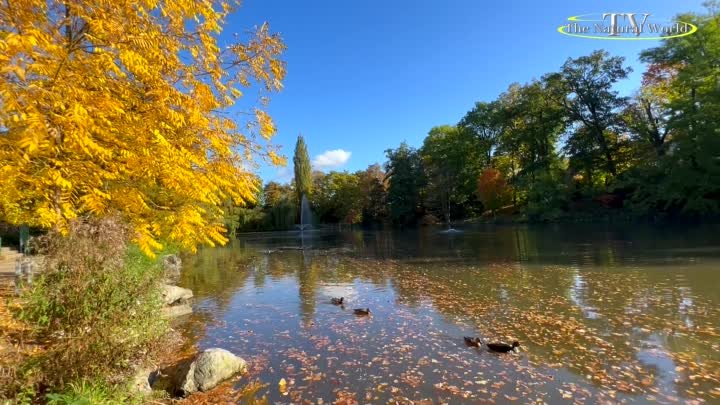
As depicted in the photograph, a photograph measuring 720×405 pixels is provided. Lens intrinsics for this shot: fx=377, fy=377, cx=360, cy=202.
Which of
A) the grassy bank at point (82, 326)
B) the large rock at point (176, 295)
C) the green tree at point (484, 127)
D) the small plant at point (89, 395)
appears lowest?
the large rock at point (176, 295)

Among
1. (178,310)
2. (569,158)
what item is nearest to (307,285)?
(178,310)

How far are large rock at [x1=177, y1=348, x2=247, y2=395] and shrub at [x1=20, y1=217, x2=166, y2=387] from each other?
1.32m

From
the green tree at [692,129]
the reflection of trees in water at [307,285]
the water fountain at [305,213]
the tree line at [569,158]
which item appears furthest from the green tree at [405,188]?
the reflection of trees in water at [307,285]

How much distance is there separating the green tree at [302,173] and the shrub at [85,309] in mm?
63449

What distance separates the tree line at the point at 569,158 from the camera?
85.5ft

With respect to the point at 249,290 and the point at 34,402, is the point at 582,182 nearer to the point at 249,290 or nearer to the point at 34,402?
the point at 249,290

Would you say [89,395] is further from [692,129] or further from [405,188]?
[405,188]

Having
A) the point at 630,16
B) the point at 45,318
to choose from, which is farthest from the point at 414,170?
the point at 45,318

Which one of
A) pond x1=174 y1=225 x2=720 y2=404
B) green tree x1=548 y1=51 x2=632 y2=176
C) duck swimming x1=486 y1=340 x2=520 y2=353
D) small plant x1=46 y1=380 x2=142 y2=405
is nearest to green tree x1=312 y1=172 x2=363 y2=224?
green tree x1=548 y1=51 x2=632 y2=176

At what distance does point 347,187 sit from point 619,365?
59.7 m

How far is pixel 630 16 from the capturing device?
15.3m

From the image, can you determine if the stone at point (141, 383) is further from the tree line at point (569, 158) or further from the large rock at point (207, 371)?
the tree line at point (569, 158)

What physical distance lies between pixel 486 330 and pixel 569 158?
38.7m

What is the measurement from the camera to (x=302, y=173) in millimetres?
68062
